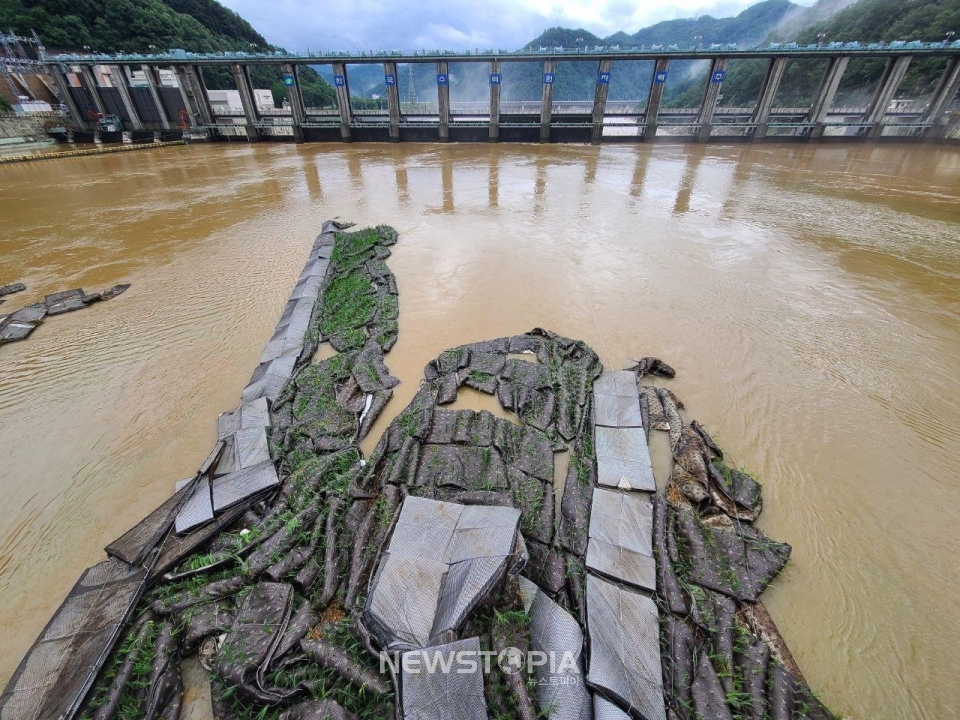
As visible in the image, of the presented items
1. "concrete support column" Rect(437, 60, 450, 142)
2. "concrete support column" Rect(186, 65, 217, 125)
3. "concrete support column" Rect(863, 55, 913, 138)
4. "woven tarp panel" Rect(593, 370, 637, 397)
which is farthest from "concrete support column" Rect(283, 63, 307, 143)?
"concrete support column" Rect(863, 55, 913, 138)

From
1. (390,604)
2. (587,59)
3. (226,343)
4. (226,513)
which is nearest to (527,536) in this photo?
(390,604)

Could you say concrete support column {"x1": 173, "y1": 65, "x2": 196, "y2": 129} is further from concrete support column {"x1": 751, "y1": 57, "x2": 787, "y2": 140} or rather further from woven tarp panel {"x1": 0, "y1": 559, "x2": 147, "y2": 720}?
concrete support column {"x1": 751, "y1": 57, "x2": 787, "y2": 140}

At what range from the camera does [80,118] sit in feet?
104

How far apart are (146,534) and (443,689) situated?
2.93 m

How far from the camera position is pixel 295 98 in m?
28.4

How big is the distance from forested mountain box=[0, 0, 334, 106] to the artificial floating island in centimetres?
6153

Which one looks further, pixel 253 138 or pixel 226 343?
pixel 253 138

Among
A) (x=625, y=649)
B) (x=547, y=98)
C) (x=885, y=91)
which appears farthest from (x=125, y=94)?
(x=885, y=91)

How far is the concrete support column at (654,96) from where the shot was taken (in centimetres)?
2616

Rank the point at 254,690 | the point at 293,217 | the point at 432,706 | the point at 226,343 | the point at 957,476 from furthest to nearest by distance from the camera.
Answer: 1. the point at 293,217
2. the point at 226,343
3. the point at 957,476
4. the point at 254,690
5. the point at 432,706

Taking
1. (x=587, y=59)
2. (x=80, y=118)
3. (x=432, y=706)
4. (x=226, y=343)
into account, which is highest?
(x=587, y=59)

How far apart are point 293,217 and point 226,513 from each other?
37.9 feet

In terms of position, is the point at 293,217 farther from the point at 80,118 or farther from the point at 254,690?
the point at 80,118

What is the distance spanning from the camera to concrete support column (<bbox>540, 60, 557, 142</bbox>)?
86.7 ft
